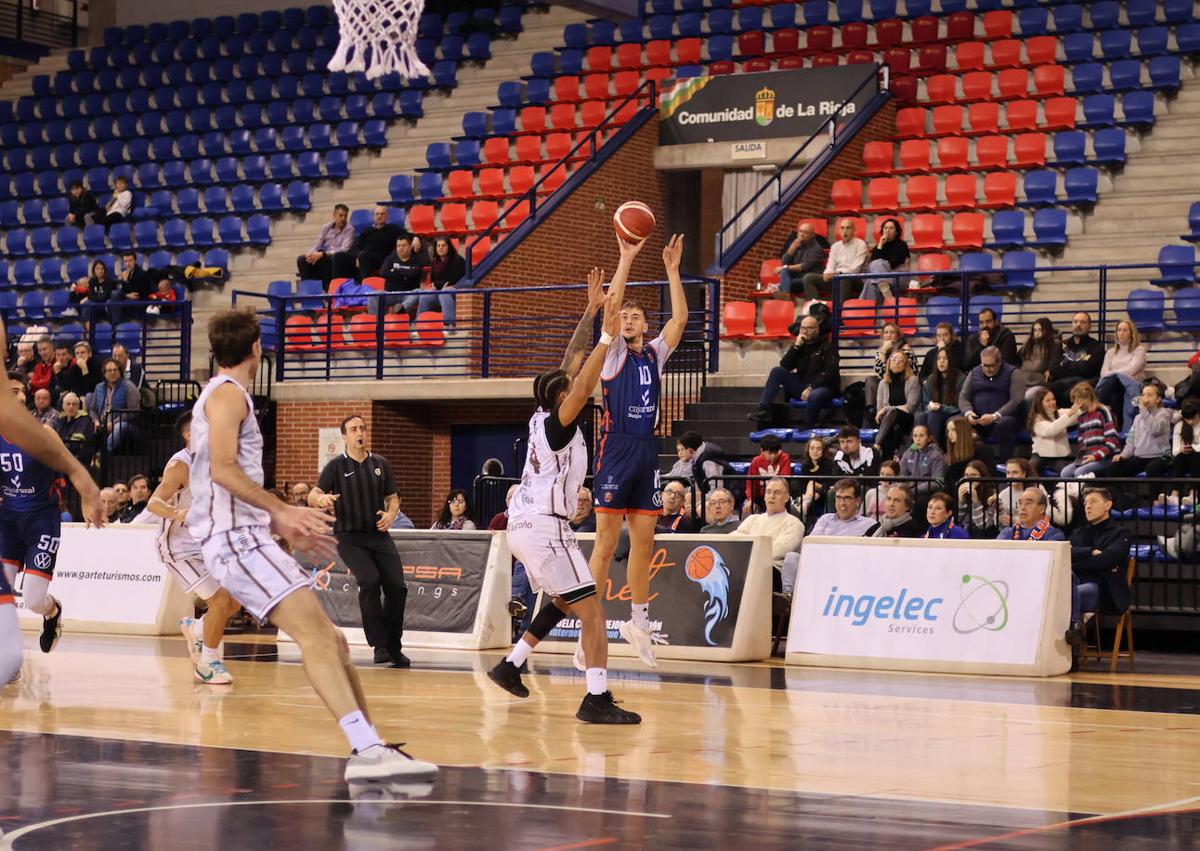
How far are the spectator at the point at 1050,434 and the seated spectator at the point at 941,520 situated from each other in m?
2.45

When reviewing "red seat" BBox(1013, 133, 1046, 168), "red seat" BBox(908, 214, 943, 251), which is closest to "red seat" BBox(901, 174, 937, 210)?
"red seat" BBox(908, 214, 943, 251)

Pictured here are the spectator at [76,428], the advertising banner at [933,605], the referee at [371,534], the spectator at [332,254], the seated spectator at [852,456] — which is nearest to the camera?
the advertising banner at [933,605]

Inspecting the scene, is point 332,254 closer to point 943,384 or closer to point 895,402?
point 895,402

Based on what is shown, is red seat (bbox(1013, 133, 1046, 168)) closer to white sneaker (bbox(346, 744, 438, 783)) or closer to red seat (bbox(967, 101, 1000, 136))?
red seat (bbox(967, 101, 1000, 136))

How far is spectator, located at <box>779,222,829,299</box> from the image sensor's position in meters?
21.5

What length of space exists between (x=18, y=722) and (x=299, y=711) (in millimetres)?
1546

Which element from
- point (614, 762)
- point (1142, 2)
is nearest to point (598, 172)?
point (1142, 2)

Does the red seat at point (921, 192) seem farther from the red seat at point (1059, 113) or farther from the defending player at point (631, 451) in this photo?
the defending player at point (631, 451)

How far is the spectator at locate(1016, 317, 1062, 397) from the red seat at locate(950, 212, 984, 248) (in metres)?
4.06

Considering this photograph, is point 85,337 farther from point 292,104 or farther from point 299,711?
point 299,711

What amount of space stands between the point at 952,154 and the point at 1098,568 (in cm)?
1039

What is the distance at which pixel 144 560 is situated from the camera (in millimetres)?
17484

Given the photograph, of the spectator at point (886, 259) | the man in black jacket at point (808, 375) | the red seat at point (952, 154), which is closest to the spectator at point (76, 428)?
the man in black jacket at point (808, 375)

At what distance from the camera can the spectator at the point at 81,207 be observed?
29673 mm
